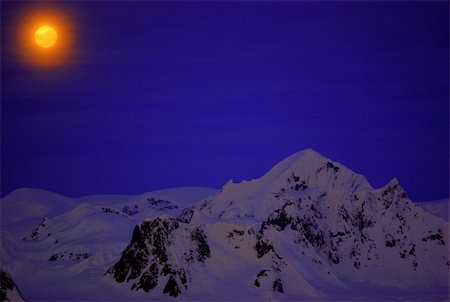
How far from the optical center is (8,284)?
181 meters
